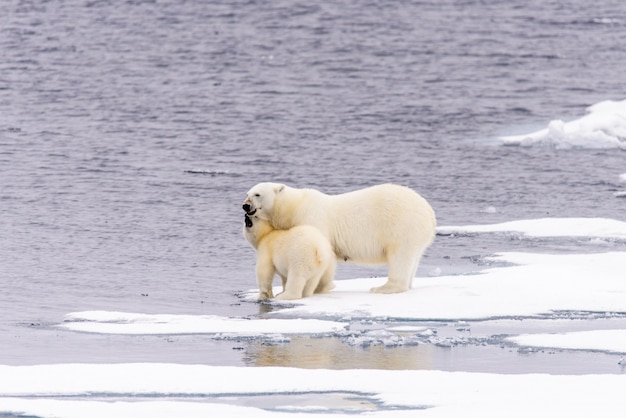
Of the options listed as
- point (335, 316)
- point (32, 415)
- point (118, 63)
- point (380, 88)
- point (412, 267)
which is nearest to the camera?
Answer: point (32, 415)

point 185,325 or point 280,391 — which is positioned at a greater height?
point 280,391

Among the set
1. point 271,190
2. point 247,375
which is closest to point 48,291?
point 271,190

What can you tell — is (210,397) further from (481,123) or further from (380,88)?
(380,88)

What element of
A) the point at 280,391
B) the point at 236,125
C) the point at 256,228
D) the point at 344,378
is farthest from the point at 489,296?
the point at 236,125

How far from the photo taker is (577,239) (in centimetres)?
1317

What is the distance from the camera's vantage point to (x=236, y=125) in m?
22.4

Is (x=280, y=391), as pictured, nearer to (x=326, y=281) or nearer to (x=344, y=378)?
(x=344, y=378)

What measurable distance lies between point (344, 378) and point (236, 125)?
52.0 feet

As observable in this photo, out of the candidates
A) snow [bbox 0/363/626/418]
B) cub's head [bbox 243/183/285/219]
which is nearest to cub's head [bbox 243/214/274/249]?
cub's head [bbox 243/183/285/219]

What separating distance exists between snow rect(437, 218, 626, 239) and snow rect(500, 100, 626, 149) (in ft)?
21.5

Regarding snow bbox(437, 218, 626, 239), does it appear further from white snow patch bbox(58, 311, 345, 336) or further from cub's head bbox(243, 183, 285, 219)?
white snow patch bbox(58, 311, 345, 336)

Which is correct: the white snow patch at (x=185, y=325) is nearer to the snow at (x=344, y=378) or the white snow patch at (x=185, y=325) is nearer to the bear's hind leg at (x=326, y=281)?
the snow at (x=344, y=378)

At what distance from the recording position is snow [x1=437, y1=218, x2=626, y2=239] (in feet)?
44.2

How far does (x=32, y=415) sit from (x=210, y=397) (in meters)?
0.90
